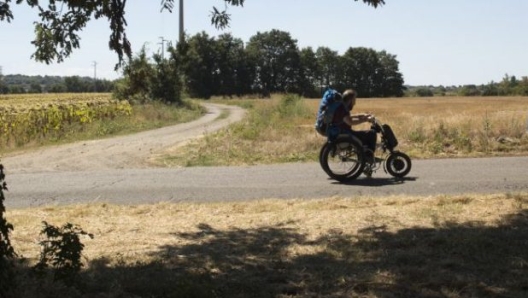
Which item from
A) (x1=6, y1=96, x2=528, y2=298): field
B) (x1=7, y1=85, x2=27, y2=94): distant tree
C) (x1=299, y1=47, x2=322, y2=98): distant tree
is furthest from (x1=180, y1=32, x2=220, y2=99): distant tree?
(x1=6, y1=96, x2=528, y2=298): field

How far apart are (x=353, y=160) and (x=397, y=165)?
77 cm

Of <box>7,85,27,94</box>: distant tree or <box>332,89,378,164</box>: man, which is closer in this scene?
<box>332,89,378,164</box>: man

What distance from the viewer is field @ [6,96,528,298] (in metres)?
4.35

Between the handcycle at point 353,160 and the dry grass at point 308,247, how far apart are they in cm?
187

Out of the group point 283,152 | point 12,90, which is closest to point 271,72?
point 12,90

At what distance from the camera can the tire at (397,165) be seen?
9969 mm

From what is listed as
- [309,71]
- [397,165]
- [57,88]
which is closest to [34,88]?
[57,88]

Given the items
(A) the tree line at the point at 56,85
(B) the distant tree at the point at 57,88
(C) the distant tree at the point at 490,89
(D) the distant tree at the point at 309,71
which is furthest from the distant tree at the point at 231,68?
(B) the distant tree at the point at 57,88

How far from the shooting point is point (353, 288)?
4.32 metres

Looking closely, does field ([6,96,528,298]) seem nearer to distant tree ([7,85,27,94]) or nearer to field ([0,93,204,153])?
field ([0,93,204,153])

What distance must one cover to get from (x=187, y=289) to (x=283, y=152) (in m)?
9.99

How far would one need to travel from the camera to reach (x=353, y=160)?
9898 millimetres

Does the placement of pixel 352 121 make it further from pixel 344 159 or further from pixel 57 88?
pixel 57 88

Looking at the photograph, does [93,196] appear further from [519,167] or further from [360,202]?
[519,167]
